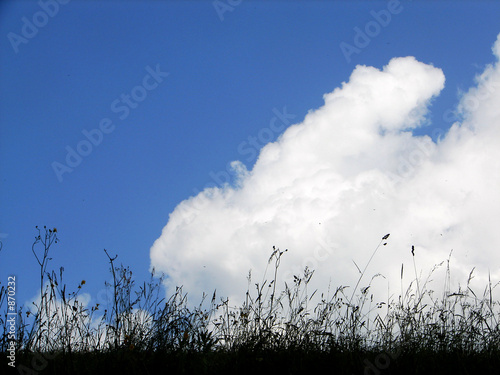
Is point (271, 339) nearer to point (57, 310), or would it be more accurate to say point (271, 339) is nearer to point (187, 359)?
point (187, 359)

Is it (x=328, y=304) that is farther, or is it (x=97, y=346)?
(x=328, y=304)

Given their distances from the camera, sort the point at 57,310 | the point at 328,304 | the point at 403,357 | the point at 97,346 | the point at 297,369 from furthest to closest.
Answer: the point at 328,304 < the point at 57,310 < the point at 97,346 < the point at 403,357 < the point at 297,369

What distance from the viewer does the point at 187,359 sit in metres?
2.98

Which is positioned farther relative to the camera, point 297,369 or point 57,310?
point 57,310

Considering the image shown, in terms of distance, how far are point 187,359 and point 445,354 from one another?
205 cm

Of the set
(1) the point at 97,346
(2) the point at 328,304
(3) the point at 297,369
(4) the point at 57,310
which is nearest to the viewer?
(3) the point at 297,369

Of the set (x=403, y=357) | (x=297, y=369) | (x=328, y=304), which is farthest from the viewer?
(x=328, y=304)

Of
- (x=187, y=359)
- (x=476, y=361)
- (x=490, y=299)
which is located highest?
(x=490, y=299)

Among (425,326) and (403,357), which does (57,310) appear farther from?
(425,326)

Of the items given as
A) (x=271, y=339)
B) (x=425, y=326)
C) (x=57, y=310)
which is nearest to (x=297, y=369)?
(x=271, y=339)

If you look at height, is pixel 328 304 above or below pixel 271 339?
above

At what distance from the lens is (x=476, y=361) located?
3.32 metres

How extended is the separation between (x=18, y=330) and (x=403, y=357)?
10.7ft

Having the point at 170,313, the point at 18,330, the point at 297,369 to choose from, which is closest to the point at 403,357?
the point at 297,369
